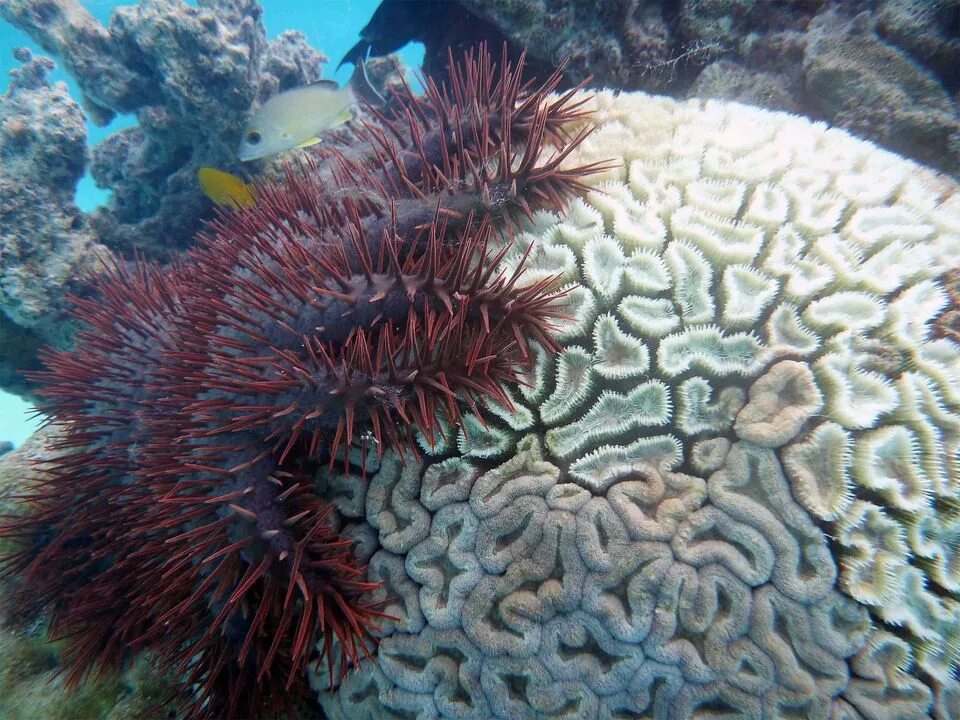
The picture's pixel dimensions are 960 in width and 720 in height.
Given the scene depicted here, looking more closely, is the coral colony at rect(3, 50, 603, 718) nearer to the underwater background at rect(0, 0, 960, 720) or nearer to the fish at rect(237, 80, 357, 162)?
the underwater background at rect(0, 0, 960, 720)

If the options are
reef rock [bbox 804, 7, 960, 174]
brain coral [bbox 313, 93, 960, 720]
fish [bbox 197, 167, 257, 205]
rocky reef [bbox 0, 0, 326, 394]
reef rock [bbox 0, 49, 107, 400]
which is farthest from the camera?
rocky reef [bbox 0, 0, 326, 394]

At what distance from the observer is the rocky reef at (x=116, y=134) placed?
602 centimetres

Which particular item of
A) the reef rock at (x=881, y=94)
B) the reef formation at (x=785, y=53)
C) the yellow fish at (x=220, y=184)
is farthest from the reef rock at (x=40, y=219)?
the reef rock at (x=881, y=94)

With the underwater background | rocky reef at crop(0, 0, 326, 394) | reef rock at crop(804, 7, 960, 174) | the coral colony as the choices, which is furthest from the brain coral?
rocky reef at crop(0, 0, 326, 394)

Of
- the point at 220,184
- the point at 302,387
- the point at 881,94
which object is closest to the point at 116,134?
the point at 220,184

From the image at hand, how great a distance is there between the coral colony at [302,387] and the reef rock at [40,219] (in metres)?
4.24

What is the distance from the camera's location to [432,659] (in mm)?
2500

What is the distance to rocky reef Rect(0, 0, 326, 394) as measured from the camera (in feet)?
19.7

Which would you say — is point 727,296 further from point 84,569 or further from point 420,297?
point 84,569

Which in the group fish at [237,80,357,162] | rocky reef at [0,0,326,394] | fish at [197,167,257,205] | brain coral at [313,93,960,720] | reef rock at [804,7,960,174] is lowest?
brain coral at [313,93,960,720]

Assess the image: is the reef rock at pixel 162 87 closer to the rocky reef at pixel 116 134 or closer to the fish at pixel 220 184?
the rocky reef at pixel 116 134

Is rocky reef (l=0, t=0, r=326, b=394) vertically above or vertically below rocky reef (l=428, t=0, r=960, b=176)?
above

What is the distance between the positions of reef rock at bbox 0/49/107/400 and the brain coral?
224 inches

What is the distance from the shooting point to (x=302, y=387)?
221 cm
